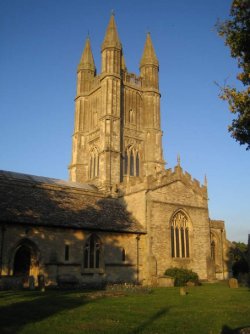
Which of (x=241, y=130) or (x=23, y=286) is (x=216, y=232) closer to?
(x=23, y=286)

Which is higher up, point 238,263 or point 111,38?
point 111,38

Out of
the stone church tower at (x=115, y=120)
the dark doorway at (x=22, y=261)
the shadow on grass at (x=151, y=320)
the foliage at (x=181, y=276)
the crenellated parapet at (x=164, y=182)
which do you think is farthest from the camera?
the stone church tower at (x=115, y=120)

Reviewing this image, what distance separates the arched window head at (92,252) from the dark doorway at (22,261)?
4.38 metres

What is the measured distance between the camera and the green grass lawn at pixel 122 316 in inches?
415

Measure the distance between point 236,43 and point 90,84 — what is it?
44230mm

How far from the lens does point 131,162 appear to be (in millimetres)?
51438

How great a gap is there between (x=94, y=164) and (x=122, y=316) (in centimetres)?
3938

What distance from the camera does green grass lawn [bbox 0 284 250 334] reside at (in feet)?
34.6

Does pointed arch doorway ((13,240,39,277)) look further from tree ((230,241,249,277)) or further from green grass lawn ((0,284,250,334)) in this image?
tree ((230,241,249,277))

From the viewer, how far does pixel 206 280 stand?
113 ft

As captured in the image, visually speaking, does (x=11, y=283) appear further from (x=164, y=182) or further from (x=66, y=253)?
(x=164, y=182)

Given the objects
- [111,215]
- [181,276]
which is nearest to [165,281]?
[181,276]

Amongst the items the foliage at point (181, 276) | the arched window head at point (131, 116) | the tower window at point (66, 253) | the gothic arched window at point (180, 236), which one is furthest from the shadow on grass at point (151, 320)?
the arched window head at point (131, 116)

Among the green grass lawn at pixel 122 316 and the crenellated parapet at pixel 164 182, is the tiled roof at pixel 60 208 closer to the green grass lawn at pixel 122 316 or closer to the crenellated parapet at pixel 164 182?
the crenellated parapet at pixel 164 182
